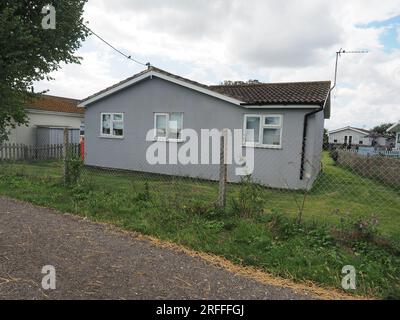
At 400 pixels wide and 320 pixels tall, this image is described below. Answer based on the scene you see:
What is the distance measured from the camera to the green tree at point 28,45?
46.7ft

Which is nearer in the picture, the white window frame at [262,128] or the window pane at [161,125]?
the white window frame at [262,128]

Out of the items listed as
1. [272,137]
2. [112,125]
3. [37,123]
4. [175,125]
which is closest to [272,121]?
[272,137]

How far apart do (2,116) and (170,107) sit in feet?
26.6

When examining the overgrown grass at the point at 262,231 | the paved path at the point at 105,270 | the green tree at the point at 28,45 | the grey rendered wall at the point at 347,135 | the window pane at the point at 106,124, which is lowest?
the paved path at the point at 105,270

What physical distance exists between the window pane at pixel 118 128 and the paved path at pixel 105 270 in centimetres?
1025

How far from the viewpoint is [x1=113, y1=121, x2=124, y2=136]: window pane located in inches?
610

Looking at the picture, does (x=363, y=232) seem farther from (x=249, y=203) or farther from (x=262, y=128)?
(x=262, y=128)

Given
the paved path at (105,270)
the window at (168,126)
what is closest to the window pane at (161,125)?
the window at (168,126)

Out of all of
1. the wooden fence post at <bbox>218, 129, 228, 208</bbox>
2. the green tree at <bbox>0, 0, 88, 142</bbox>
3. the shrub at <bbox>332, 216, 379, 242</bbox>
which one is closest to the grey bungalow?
the green tree at <bbox>0, 0, 88, 142</bbox>

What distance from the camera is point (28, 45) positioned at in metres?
15.7

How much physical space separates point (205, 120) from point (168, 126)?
1764mm

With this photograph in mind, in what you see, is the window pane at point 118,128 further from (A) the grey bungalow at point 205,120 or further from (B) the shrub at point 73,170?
(B) the shrub at point 73,170

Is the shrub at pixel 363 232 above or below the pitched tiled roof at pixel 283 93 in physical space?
below

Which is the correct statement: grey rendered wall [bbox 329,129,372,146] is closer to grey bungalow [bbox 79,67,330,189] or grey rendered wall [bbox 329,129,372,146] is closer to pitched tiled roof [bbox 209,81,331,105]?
pitched tiled roof [bbox 209,81,331,105]
